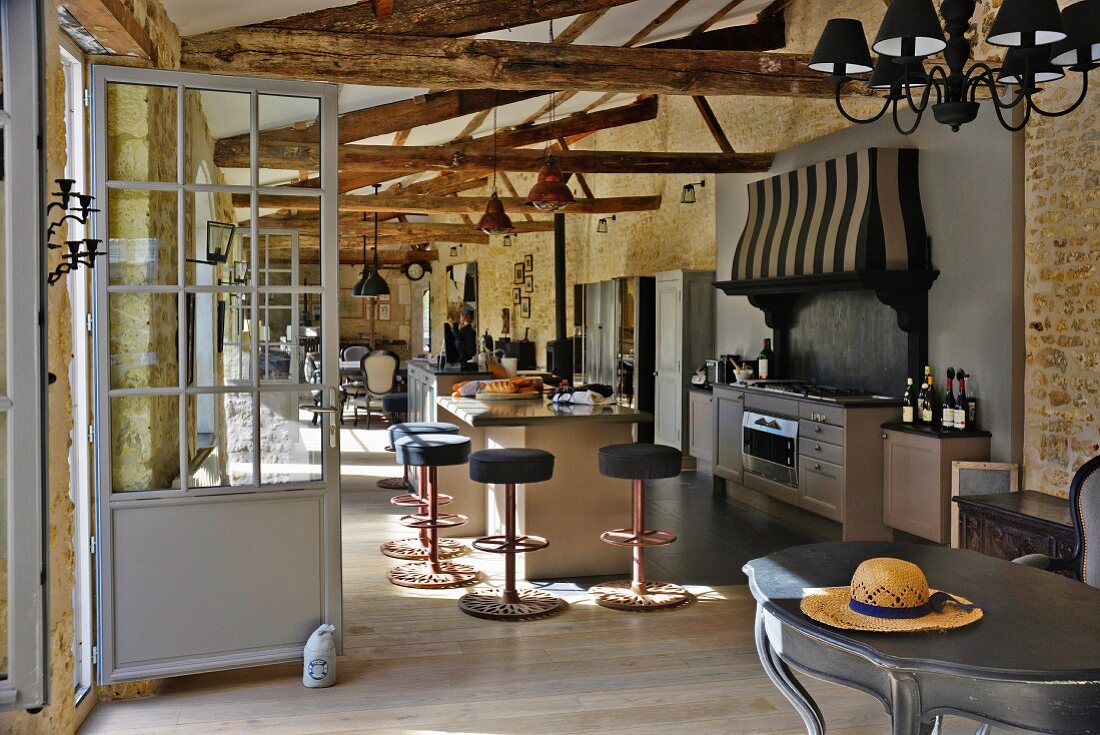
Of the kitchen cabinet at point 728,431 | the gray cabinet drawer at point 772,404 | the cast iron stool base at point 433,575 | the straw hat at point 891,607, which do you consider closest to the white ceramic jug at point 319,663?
the cast iron stool base at point 433,575

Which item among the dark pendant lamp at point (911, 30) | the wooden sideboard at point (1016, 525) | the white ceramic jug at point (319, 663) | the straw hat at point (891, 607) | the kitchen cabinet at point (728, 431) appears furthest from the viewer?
the kitchen cabinet at point (728, 431)

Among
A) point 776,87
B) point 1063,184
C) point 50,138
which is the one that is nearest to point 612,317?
point 776,87

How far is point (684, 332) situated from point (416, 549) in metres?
4.65

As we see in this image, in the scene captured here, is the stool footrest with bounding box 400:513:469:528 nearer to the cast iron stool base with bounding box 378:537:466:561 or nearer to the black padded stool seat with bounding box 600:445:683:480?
the cast iron stool base with bounding box 378:537:466:561

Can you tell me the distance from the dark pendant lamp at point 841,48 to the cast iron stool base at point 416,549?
404cm

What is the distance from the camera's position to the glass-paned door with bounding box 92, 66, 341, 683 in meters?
3.86

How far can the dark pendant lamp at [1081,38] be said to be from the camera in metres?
3.12

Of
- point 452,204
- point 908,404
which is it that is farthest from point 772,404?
point 452,204

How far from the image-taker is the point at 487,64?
17.0 feet

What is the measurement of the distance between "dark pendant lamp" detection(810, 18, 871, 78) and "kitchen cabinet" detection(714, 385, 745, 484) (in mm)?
4778

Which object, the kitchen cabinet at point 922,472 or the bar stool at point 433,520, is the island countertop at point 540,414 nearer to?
the bar stool at point 433,520

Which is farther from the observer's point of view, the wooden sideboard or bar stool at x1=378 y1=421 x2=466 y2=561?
bar stool at x1=378 y1=421 x2=466 y2=561

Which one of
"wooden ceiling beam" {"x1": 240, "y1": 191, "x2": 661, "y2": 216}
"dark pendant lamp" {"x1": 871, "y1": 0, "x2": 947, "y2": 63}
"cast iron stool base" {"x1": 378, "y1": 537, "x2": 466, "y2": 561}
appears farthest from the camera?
"wooden ceiling beam" {"x1": 240, "y1": 191, "x2": 661, "y2": 216}

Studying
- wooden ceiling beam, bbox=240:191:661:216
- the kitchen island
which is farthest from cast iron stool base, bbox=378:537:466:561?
wooden ceiling beam, bbox=240:191:661:216
